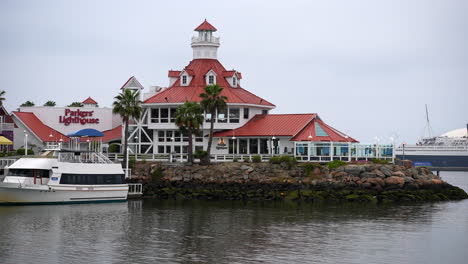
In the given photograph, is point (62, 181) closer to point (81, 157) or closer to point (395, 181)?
point (81, 157)

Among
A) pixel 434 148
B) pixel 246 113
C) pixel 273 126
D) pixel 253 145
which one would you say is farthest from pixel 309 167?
pixel 434 148

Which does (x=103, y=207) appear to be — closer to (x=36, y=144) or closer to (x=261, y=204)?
(x=261, y=204)

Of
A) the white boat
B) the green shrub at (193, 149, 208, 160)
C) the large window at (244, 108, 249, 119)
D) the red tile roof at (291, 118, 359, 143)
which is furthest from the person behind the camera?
the large window at (244, 108, 249, 119)

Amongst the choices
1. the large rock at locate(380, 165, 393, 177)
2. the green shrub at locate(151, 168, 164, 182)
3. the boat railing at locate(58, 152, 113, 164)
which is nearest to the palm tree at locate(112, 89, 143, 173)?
the green shrub at locate(151, 168, 164, 182)

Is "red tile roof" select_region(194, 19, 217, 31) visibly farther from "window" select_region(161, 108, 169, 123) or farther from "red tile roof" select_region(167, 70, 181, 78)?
"window" select_region(161, 108, 169, 123)

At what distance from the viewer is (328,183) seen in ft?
209

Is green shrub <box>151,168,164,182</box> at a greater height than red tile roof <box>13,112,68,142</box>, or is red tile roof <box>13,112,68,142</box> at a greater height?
red tile roof <box>13,112,68,142</box>

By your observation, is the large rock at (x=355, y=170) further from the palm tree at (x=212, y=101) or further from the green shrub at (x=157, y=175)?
the green shrub at (x=157, y=175)

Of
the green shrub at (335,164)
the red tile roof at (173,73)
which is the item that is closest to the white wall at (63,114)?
the red tile roof at (173,73)

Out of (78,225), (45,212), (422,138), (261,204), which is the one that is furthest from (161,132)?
(422,138)

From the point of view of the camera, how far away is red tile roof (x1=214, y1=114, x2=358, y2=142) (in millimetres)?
71500

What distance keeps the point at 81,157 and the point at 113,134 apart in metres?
21.2

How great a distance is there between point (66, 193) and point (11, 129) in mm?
24217

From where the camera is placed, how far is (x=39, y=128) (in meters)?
81.4
